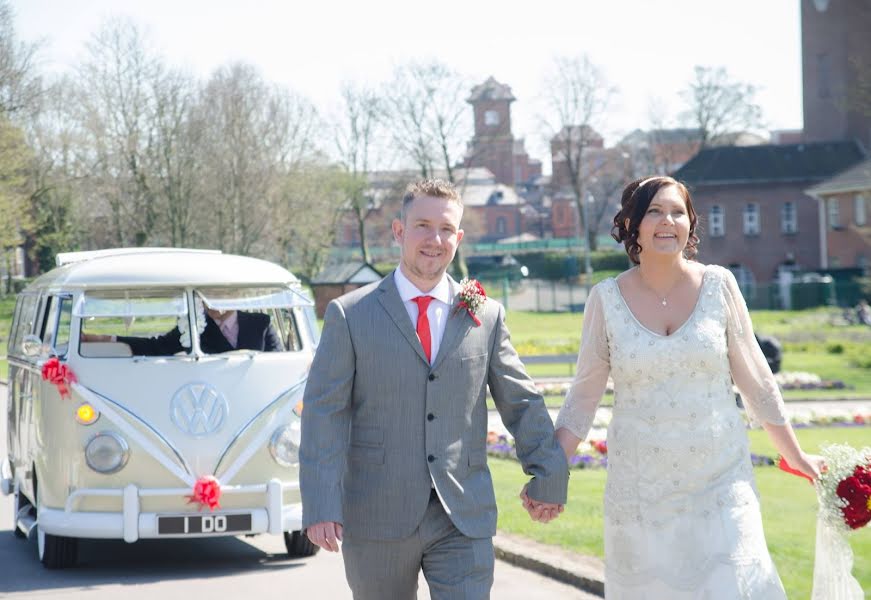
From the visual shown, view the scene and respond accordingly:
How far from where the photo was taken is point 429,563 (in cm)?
503

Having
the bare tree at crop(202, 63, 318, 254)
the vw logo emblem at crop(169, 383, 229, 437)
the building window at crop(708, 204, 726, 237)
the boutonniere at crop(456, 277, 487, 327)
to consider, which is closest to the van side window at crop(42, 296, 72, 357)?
the vw logo emblem at crop(169, 383, 229, 437)

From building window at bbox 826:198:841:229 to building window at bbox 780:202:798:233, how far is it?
25.0 feet

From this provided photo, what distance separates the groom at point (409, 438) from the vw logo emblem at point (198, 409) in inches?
190

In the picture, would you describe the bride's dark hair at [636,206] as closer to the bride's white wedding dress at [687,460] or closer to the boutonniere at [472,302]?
the bride's white wedding dress at [687,460]

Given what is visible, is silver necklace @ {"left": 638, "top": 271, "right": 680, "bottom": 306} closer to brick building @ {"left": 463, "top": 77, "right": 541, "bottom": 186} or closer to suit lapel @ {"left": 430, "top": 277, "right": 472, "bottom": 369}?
suit lapel @ {"left": 430, "top": 277, "right": 472, "bottom": 369}

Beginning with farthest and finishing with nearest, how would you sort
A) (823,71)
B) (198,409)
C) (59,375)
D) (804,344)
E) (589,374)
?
(823,71)
(804,344)
(198,409)
(59,375)
(589,374)

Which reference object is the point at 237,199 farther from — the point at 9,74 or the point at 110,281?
the point at 110,281

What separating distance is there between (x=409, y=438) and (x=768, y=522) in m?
6.13

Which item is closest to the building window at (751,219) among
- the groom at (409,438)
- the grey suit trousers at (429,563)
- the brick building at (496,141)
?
the brick building at (496,141)

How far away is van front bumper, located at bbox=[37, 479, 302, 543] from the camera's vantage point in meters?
9.48

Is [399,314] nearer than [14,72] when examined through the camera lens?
Yes

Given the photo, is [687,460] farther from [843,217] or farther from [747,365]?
[843,217]

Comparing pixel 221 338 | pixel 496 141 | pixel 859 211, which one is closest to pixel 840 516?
pixel 221 338

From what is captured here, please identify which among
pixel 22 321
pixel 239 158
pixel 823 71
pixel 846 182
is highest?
pixel 823 71
